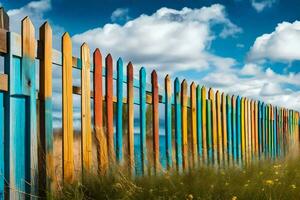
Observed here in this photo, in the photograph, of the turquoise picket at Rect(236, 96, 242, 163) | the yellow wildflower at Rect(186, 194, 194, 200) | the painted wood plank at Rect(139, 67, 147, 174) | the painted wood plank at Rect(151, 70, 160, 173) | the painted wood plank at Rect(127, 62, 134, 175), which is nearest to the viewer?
the yellow wildflower at Rect(186, 194, 194, 200)

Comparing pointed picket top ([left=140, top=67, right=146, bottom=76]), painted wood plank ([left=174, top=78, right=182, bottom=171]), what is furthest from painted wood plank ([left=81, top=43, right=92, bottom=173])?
painted wood plank ([left=174, top=78, right=182, bottom=171])

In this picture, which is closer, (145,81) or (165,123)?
(145,81)

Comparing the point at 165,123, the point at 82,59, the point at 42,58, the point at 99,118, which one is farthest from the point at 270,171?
the point at 42,58

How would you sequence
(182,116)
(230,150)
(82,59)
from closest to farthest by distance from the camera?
(82,59) → (182,116) → (230,150)

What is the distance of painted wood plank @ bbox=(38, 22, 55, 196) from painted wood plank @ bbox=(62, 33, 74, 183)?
231mm

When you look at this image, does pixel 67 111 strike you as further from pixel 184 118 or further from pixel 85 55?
pixel 184 118

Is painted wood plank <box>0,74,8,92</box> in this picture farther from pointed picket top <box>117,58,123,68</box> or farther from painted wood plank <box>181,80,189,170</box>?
painted wood plank <box>181,80,189,170</box>

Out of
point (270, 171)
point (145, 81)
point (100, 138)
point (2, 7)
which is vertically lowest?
point (270, 171)

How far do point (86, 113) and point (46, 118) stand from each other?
0.66 meters

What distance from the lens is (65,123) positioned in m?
5.06

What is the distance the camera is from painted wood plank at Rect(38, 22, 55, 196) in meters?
4.78

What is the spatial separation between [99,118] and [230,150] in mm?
4673

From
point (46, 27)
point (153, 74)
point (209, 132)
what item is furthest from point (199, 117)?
point (46, 27)

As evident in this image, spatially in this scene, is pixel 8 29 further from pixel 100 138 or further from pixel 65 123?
pixel 100 138
